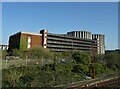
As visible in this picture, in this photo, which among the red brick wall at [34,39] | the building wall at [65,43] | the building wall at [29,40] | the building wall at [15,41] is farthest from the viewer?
the building wall at [65,43]

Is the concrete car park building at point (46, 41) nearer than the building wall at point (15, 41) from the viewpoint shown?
Yes

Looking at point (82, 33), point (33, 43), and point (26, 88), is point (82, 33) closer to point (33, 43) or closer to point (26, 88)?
point (33, 43)

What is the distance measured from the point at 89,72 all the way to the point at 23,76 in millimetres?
11578

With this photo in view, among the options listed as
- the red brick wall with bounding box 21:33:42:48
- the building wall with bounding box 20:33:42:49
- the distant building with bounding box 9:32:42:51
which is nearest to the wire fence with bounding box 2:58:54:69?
the distant building with bounding box 9:32:42:51

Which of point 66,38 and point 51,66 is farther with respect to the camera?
point 66,38

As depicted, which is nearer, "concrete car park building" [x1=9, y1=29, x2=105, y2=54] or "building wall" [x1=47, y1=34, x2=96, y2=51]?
"concrete car park building" [x1=9, y1=29, x2=105, y2=54]

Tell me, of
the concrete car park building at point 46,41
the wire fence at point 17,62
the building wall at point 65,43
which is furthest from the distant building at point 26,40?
the wire fence at point 17,62

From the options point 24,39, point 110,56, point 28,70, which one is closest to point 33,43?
point 24,39

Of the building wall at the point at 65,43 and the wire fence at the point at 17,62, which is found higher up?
the building wall at the point at 65,43

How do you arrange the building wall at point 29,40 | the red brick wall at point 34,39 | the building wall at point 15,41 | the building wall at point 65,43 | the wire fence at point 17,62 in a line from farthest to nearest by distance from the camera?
the building wall at point 65,43, the building wall at point 15,41, the red brick wall at point 34,39, the building wall at point 29,40, the wire fence at point 17,62

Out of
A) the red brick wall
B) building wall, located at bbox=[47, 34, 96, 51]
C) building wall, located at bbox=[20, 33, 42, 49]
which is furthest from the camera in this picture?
building wall, located at bbox=[47, 34, 96, 51]

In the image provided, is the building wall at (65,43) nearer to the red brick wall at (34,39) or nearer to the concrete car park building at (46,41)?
the concrete car park building at (46,41)

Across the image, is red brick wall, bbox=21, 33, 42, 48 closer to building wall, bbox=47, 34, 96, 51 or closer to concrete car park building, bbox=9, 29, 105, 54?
concrete car park building, bbox=9, 29, 105, 54

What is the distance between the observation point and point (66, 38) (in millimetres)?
92875
